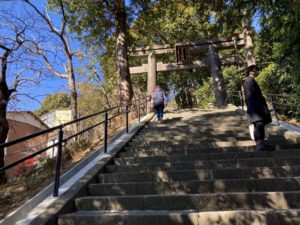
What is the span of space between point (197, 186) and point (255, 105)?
7.02 ft

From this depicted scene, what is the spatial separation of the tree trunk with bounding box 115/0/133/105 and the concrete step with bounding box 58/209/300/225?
836 cm

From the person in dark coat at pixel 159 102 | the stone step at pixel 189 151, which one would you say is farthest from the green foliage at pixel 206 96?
the stone step at pixel 189 151

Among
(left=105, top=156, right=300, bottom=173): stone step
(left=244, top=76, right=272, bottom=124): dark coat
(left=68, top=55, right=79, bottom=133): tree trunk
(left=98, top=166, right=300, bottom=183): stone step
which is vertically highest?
(left=68, top=55, right=79, bottom=133): tree trunk

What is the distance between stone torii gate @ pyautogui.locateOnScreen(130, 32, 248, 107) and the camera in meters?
16.9

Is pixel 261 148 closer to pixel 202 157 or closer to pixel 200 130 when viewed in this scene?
pixel 202 157

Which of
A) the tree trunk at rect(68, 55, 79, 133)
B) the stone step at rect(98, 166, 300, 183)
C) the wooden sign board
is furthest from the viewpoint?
the wooden sign board

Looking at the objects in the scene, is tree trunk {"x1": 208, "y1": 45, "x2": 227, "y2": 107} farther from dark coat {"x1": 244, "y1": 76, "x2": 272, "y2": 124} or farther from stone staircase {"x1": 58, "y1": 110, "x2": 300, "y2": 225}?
dark coat {"x1": 244, "y1": 76, "x2": 272, "y2": 124}

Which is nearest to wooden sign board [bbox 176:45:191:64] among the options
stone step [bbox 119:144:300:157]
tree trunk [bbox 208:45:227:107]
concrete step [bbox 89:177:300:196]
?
tree trunk [bbox 208:45:227:107]

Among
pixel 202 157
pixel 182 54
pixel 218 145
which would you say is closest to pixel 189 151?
pixel 202 157

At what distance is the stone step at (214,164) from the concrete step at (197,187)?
849 millimetres

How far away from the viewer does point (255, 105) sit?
5.80 m

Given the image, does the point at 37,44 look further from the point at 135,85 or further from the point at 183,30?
the point at 135,85

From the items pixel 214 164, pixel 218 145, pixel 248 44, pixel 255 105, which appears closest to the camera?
pixel 214 164

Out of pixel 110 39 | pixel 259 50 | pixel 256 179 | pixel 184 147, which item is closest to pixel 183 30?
pixel 259 50
